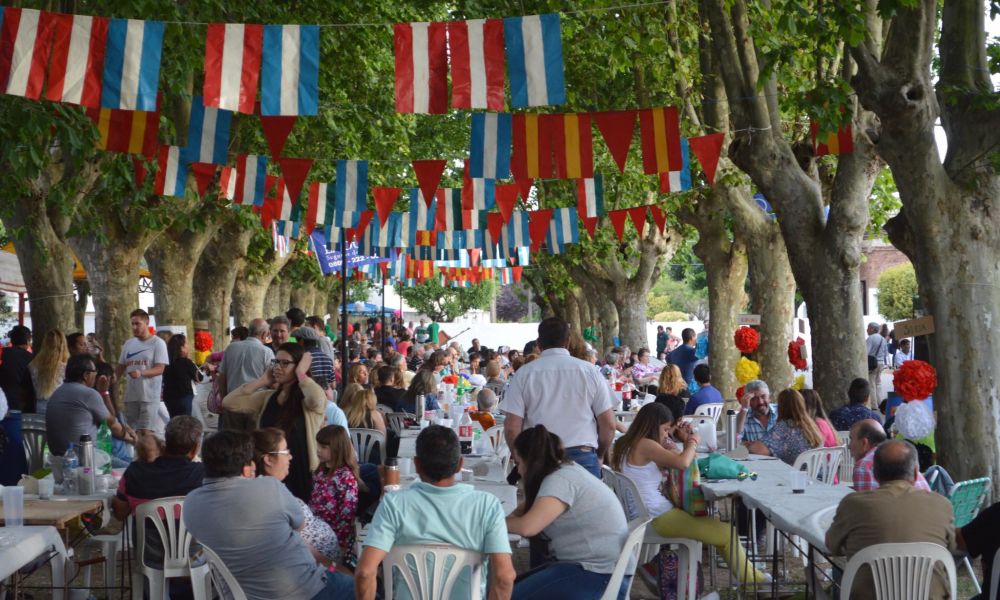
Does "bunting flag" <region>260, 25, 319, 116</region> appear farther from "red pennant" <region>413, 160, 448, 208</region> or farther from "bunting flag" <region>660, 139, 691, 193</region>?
"bunting flag" <region>660, 139, 691, 193</region>

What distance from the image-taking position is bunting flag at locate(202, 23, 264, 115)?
331 inches

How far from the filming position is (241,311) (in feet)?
101

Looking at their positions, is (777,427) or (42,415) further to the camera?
(42,415)

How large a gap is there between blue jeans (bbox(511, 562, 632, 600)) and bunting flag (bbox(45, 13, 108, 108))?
5065 mm

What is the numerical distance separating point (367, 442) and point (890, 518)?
4943mm

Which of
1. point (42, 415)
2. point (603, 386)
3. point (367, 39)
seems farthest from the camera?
point (367, 39)

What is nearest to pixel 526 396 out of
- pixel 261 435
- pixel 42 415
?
pixel 261 435

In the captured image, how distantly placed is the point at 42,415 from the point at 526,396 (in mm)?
5178

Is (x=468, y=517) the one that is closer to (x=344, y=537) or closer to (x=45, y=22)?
(x=344, y=537)

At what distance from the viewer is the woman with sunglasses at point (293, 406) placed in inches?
272

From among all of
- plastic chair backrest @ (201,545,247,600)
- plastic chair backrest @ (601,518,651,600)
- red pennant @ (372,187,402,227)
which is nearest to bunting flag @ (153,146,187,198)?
red pennant @ (372,187,402,227)

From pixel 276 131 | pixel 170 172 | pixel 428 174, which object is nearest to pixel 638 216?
pixel 428 174

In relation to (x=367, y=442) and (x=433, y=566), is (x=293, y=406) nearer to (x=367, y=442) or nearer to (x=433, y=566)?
(x=367, y=442)

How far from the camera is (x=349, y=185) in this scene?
46.3 ft
